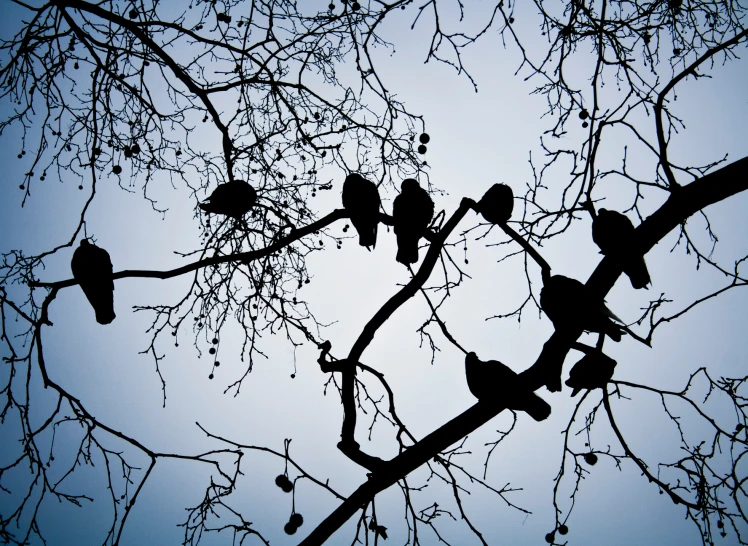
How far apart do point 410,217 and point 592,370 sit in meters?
0.91

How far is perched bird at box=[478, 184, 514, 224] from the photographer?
5.88ft

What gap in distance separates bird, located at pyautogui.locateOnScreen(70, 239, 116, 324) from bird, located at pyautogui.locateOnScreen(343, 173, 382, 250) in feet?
3.54

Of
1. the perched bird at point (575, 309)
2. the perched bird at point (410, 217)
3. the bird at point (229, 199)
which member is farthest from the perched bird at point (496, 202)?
the bird at point (229, 199)

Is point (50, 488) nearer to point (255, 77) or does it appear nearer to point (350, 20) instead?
point (255, 77)

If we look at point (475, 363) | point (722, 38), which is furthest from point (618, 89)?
point (475, 363)

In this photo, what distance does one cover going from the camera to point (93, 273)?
1814 mm

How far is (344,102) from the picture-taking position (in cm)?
318

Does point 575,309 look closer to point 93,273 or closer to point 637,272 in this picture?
point 637,272

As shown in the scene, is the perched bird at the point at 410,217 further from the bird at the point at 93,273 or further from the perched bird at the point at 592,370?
the bird at the point at 93,273

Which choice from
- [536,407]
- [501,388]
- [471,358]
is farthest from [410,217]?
[536,407]

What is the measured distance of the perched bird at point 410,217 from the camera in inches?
70.4

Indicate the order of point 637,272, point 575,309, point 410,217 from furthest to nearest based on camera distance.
A: 1. point 410,217
2. point 637,272
3. point 575,309

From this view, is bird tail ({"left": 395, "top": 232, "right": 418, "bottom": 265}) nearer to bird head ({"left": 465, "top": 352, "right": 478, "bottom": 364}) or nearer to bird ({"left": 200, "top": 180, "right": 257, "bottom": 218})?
bird head ({"left": 465, "top": 352, "right": 478, "bottom": 364})

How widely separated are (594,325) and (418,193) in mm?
849
